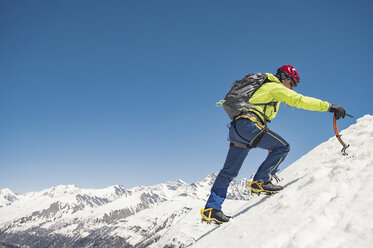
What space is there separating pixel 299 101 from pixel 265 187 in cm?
252

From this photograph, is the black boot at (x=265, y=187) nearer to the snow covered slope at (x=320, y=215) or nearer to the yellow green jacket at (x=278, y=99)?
the snow covered slope at (x=320, y=215)

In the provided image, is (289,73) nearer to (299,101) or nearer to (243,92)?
(299,101)

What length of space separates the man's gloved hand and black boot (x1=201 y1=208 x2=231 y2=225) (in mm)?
3982

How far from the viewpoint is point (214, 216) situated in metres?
7.40

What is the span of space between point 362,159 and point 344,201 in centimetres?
218

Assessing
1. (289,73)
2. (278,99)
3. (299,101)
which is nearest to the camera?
(299,101)

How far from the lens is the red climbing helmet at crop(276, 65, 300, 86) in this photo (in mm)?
7684

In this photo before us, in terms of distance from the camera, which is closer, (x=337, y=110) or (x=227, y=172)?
(x=337, y=110)

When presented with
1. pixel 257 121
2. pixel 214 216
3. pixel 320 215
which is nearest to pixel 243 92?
pixel 257 121

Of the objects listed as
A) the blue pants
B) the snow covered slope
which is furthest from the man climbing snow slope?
the snow covered slope

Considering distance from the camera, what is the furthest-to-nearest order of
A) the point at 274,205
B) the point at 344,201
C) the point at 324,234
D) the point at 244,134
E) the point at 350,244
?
the point at 244,134
the point at 274,205
the point at 344,201
the point at 324,234
the point at 350,244

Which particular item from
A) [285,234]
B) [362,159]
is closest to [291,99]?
[362,159]

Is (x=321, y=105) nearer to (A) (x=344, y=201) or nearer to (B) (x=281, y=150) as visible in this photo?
(B) (x=281, y=150)

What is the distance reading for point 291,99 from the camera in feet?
21.6
